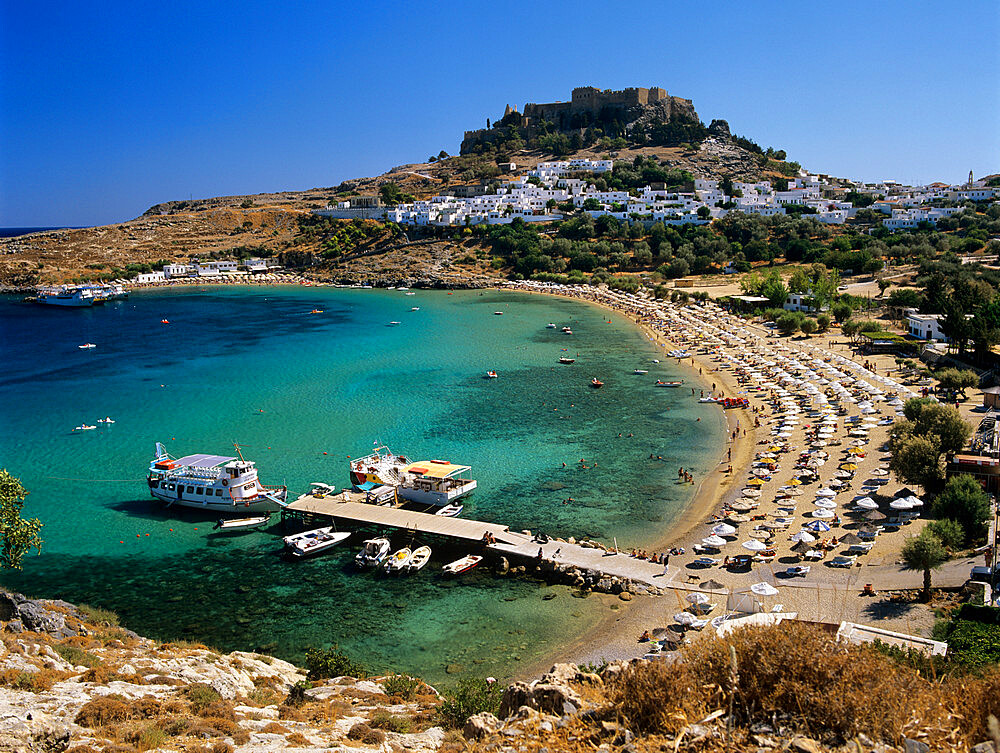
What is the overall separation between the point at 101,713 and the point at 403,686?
4.59 meters

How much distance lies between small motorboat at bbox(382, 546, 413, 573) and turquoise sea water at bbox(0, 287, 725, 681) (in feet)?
1.32

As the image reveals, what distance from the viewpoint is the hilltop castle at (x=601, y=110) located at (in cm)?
11781

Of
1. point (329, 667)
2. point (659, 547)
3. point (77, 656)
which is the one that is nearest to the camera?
point (77, 656)

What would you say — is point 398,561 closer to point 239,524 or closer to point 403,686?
point 239,524

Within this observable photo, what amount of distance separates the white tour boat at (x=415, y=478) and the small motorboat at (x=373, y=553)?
338 cm

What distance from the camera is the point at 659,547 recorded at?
18438 millimetres

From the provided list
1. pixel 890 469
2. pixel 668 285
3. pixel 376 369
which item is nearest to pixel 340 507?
pixel 890 469

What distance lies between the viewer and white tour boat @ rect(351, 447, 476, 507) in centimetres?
2162

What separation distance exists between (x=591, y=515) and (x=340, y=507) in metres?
7.73

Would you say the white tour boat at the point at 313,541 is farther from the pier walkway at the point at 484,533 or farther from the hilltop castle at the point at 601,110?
the hilltop castle at the point at 601,110

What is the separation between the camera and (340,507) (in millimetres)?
21141

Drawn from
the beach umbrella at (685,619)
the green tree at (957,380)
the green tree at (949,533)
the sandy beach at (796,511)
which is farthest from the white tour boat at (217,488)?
the green tree at (957,380)

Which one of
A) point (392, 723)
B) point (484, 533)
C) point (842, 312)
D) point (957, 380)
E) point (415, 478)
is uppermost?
point (842, 312)

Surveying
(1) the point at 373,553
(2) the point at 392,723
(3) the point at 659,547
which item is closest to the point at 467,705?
(2) the point at 392,723
